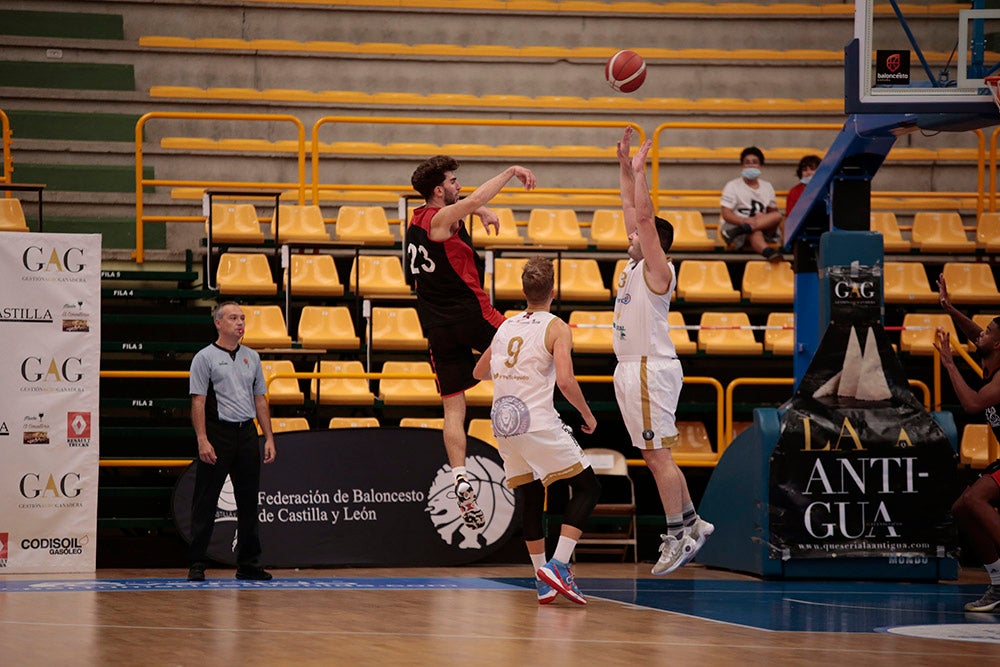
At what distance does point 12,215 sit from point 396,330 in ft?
13.7

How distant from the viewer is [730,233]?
14.8 m

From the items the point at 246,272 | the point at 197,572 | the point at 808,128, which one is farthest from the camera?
the point at 808,128

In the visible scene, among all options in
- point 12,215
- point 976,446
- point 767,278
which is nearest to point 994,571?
point 976,446

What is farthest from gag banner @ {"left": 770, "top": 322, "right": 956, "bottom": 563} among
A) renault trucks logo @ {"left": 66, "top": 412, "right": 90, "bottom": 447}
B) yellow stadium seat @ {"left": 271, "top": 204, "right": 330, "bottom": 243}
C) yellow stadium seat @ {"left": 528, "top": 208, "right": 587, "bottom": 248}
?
yellow stadium seat @ {"left": 271, "top": 204, "right": 330, "bottom": 243}

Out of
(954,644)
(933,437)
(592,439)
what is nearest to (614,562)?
(592,439)

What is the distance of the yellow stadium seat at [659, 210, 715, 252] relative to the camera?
48.9 feet

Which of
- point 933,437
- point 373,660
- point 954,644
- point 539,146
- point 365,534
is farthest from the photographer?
point 539,146

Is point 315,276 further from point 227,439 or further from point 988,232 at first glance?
point 988,232

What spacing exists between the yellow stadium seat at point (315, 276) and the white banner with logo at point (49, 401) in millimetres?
3109

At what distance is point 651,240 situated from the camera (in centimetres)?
862

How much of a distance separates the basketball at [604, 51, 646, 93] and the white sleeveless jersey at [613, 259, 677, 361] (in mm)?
1502

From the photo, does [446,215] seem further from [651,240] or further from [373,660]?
[373,660]

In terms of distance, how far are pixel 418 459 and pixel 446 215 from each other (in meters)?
3.26

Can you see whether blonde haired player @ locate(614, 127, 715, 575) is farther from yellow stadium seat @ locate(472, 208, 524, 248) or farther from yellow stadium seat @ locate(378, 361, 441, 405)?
yellow stadium seat @ locate(472, 208, 524, 248)
